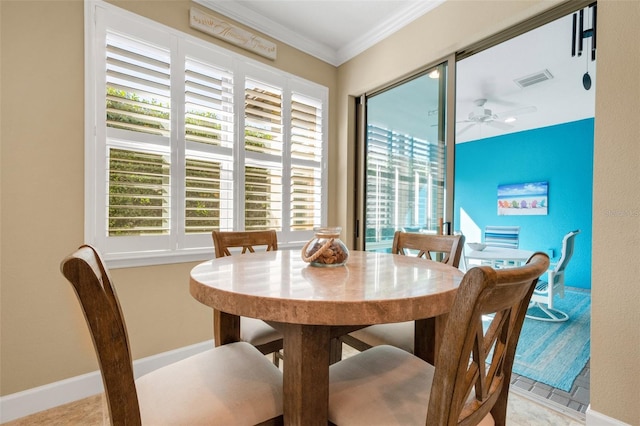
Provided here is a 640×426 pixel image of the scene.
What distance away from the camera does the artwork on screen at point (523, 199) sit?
4.15m

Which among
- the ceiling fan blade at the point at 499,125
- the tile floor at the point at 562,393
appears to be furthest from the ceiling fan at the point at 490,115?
the tile floor at the point at 562,393

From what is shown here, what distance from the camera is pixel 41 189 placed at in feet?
5.63

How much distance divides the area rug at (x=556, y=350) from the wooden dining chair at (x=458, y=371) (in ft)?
5.53

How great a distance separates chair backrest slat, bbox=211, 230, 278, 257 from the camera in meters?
1.74

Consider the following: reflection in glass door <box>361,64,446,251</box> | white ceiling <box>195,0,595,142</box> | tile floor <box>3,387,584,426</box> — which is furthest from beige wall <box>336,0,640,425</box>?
reflection in glass door <box>361,64,446,251</box>

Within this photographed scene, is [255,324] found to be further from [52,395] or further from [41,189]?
[41,189]

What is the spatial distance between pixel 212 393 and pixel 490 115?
170 inches

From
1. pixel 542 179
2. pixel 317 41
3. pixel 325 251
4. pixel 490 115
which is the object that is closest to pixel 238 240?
pixel 325 251

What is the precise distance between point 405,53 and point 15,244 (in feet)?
9.89

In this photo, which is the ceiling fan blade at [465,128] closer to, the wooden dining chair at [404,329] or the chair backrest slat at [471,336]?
the wooden dining chair at [404,329]

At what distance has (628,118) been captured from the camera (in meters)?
1.45

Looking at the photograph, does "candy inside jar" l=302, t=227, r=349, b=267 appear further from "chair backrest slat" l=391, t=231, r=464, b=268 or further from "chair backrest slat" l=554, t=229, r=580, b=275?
"chair backrest slat" l=554, t=229, r=580, b=275

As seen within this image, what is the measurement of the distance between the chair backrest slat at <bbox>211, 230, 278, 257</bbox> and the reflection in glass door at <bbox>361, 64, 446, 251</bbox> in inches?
54.3

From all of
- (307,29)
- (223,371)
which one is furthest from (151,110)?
(223,371)
